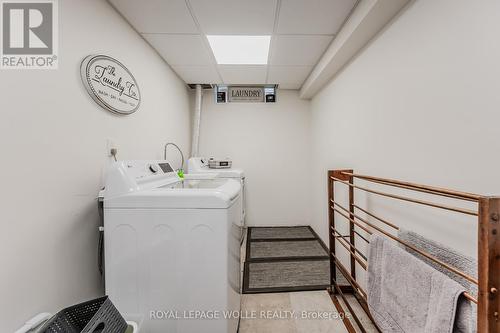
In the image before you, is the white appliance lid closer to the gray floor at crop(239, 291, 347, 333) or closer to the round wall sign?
the round wall sign

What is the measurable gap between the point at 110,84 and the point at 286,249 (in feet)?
7.98

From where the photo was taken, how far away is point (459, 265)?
2.40ft

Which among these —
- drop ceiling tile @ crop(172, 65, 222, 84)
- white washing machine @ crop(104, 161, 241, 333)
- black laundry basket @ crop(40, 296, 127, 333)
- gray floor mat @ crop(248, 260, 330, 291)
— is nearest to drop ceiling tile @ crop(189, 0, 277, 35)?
drop ceiling tile @ crop(172, 65, 222, 84)

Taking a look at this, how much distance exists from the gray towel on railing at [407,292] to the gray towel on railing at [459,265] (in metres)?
0.03

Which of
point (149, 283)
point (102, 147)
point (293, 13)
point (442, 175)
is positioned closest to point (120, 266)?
point (149, 283)

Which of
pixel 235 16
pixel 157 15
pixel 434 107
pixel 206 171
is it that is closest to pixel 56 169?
pixel 157 15

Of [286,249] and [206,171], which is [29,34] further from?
[286,249]

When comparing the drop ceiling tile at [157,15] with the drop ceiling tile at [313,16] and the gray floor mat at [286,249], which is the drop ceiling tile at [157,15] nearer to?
the drop ceiling tile at [313,16]

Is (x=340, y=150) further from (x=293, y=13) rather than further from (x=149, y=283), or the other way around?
(x=149, y=283)

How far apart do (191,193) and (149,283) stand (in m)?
0.50

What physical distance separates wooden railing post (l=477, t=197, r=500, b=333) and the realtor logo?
1742 mm

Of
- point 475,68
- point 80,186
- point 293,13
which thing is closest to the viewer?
point 475,68

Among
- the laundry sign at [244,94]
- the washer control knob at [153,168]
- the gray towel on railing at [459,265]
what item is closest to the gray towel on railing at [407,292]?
the gray towel on railing at [459,265]

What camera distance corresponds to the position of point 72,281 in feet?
3.57
